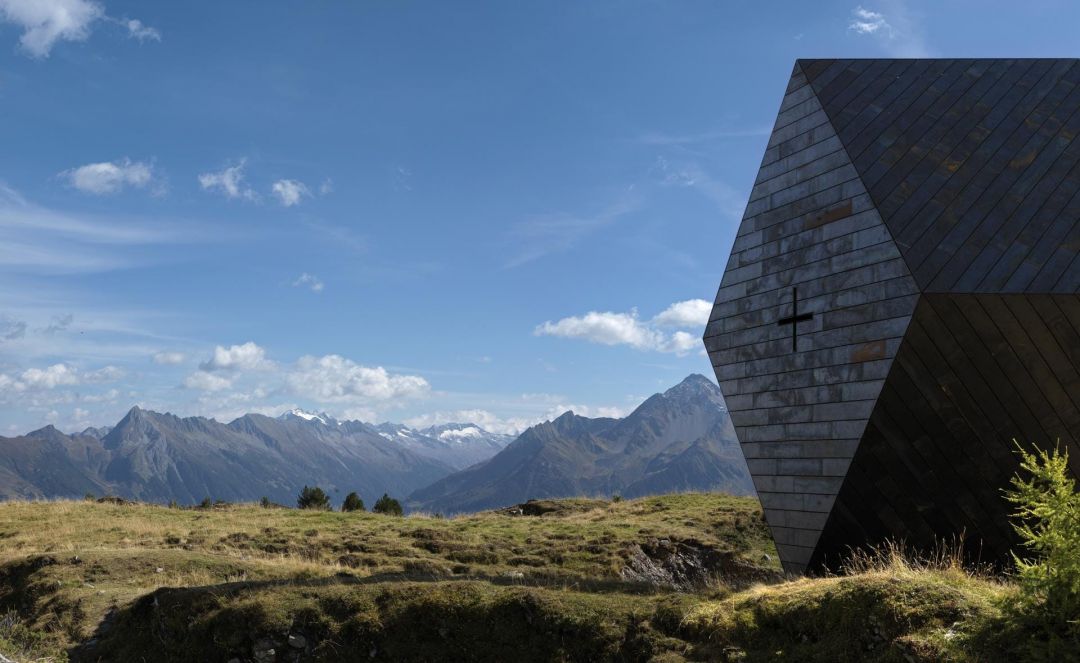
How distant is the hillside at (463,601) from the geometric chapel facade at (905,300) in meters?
2.32

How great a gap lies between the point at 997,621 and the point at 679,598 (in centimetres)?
560

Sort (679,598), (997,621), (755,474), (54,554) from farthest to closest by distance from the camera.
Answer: (54,554) < (755,474) < (679,598) < (997,621)

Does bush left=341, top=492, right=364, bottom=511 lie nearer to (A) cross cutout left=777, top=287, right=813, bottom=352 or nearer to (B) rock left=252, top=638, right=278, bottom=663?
(B) rock left=252, top=638, right=278, bottom=663

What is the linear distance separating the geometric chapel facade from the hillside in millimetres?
2319

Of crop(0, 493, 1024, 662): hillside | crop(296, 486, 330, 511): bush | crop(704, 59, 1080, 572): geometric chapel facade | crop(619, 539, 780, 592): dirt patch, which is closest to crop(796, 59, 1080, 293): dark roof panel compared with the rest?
crop(704, 59, 1080, 572): geometric chapel facade

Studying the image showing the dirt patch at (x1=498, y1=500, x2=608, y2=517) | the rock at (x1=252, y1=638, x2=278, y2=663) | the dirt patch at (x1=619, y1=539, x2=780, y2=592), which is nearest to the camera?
the rock at (x1=252, y1=638, x2=278, y2=663)

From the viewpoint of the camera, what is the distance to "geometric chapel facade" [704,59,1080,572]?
14984mm

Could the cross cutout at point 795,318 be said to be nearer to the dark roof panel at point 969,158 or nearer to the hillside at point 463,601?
the dark roof panel at point 969,158

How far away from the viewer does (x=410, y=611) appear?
14.2 m

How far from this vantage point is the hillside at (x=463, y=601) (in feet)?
36.6

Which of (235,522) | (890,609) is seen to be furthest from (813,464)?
(235,522)

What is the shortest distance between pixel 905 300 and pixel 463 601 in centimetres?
1026

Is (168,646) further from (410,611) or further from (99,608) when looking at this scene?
(410,611)

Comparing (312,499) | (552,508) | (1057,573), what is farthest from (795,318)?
(312,499)
